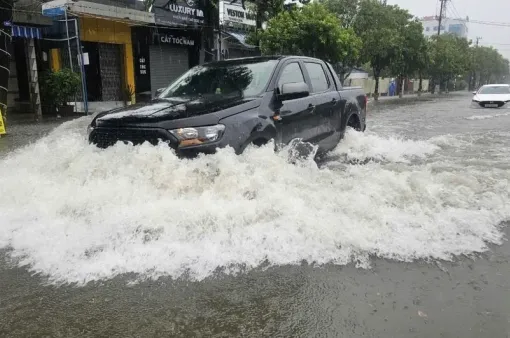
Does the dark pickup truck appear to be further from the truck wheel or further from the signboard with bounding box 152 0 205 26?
the signboard with bounding box 152 0 205 26

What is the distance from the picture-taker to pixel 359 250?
3.61 meters

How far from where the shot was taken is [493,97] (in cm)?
2088

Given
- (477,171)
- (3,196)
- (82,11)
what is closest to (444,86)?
(82,11)

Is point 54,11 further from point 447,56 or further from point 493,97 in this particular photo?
point 447,56

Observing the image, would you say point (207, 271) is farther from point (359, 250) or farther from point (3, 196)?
point (3, 196)

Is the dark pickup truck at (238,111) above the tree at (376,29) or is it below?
below

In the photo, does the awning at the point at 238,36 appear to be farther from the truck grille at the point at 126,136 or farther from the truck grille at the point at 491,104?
the truck grille at the point at 126,136

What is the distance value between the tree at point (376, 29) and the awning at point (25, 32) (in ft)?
57.7

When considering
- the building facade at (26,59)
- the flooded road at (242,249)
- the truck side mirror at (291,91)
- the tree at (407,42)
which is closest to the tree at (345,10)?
the tree at (407,42)

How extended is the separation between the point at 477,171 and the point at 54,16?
13386 mm

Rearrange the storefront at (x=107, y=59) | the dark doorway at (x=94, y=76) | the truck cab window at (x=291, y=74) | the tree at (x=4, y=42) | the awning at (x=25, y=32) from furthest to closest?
the dark doorway at (x=94, y=76) → the storefront at (x=107, y=59) → the awning at (x=25, y=32) → the tree at (x=4, y=42) → the truck cab window at (x=291, y=74)

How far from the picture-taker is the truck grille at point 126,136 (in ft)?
14.3

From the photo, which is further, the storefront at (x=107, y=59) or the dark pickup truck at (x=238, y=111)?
the storefront at (x=107, y=59)

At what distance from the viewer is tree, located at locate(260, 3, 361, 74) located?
15406 millimetres
